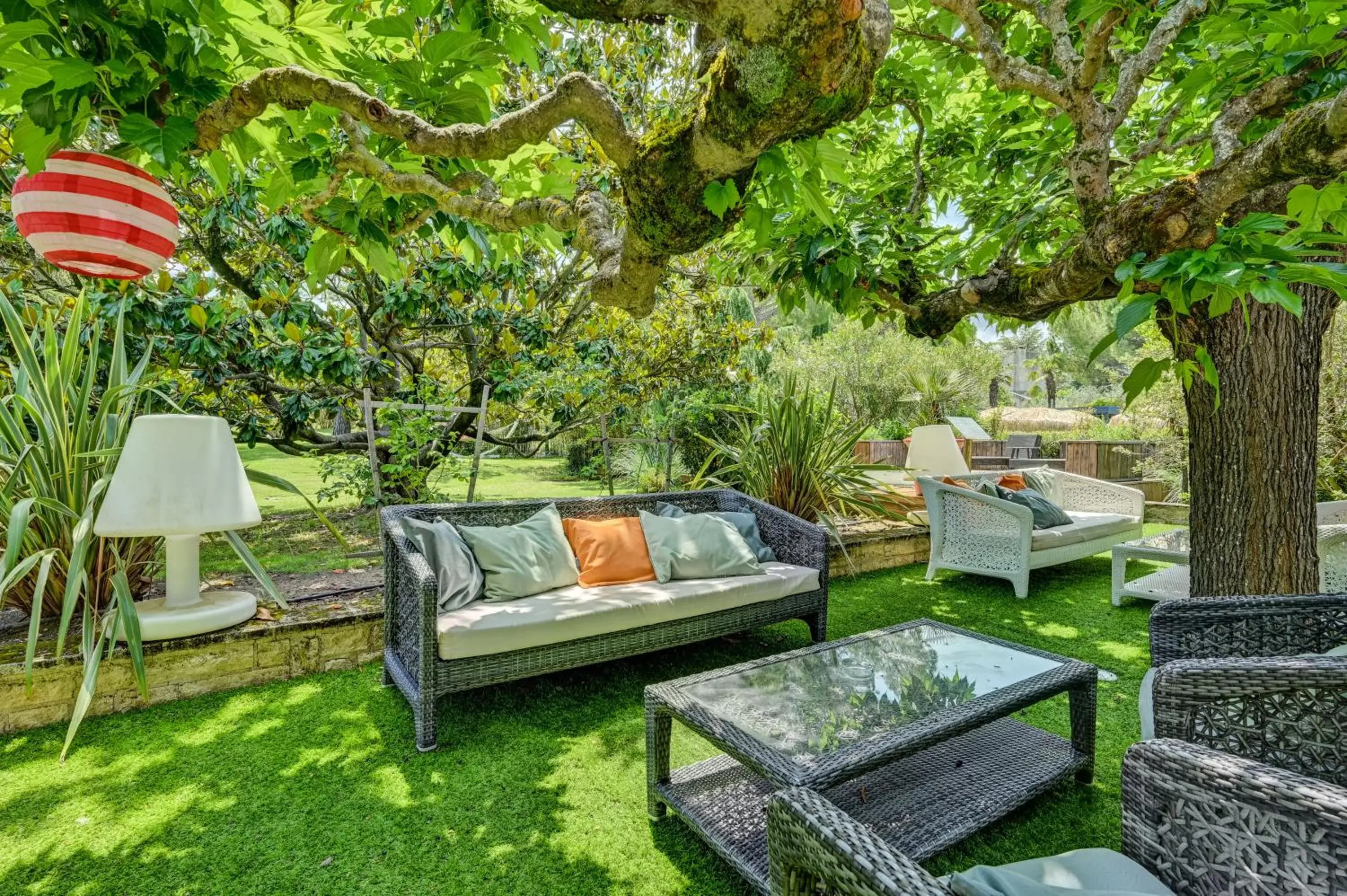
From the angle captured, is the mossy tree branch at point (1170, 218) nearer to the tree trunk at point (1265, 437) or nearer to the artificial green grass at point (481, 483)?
the tree trunk at point (1265, 437)

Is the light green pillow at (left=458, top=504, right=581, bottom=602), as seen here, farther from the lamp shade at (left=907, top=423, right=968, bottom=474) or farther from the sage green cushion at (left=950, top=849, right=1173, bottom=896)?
the lamp shade at (left=907, top=423, right=968, bottom=474)

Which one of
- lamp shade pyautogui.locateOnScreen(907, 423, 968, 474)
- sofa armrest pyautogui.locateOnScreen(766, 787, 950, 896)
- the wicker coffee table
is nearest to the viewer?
sofa armrest pyautogui.locateOnScreen(766, 787, 950, 896)

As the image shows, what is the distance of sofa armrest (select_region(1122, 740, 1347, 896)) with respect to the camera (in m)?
0.85

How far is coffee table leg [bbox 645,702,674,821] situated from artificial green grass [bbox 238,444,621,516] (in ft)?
11.1

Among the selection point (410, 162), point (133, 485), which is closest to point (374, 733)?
point (133, 485)

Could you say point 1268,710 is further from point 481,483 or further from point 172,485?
point 481,483

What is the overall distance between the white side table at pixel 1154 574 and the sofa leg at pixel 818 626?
2091 millimetres

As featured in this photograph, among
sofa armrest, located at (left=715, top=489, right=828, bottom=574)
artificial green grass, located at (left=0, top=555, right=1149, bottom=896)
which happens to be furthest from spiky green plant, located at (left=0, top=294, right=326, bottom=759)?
sofa armrest, located at (left=715, top=489, right=828, bottom=574)

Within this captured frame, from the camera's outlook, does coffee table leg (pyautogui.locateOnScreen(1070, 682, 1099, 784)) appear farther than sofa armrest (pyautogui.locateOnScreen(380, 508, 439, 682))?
No

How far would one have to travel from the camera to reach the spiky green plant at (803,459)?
15.0 feet

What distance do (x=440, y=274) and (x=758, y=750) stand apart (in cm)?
331

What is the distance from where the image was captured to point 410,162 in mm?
1998

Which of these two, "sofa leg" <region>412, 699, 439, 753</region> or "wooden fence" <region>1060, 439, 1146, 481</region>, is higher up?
"wooden fence" <region>1060, 439, 1146, 481</region>

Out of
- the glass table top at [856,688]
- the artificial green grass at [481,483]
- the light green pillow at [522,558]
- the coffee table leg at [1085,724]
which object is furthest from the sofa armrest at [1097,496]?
the light green pillow at [522,558]
